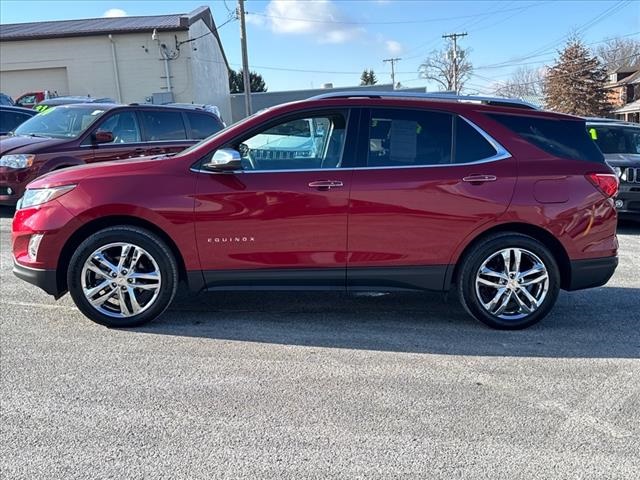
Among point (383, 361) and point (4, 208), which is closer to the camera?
point (383, 361)

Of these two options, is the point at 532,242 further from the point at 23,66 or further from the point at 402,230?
the point at 23,66

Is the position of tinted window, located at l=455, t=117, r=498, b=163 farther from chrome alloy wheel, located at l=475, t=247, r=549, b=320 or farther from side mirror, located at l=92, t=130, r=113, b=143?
side mirror, located at l=92, t=130, r=113, b=143

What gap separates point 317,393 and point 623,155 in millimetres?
8034

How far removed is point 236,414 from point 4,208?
9.25 m

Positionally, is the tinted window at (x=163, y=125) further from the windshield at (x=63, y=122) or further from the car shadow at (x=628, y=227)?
the car shadow at (x=628, y=227)

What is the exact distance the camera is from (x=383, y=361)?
3.95 m

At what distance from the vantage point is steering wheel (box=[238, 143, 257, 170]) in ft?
14.4

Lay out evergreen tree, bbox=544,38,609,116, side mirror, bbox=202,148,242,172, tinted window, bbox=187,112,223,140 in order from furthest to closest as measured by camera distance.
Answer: evergreen tree, bbox=544,38,609,116 < tinted window, bbox=187,112,223,140 < side mirror, bbox=202,148,242,172

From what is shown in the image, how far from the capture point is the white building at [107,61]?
2897cm

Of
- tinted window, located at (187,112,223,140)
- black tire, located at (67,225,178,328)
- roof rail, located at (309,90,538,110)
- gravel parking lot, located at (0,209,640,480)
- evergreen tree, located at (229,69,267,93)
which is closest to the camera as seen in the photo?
gravel parking lot, located at (0,209,640,480)

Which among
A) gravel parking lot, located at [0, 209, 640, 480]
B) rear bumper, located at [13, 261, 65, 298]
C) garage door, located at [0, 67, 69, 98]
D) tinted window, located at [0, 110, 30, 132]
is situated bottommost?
gravel parking lot, located at [0, 209, 640, 480]

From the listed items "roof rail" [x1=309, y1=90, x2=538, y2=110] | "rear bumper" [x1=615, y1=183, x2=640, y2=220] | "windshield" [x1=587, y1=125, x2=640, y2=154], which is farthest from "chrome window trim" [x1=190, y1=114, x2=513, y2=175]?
"windshield" [x1=587, y1=125, x2=640, y2=154]

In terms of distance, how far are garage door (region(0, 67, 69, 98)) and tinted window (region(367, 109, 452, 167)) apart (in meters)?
29.6

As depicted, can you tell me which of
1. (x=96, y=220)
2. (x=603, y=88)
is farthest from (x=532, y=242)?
(x=603, y=88)
